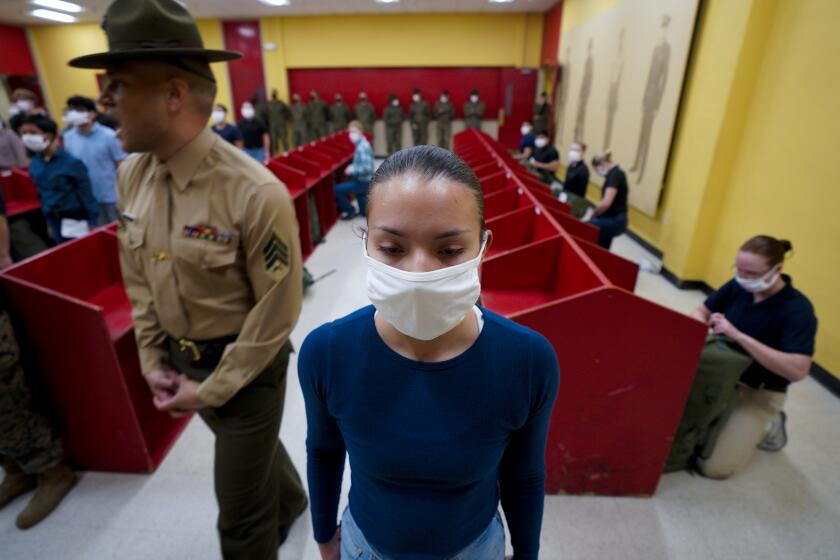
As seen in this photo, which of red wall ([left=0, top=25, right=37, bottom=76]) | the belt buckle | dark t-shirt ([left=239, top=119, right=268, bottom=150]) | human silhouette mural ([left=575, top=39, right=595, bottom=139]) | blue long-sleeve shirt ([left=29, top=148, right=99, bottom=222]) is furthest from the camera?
red wall ([left=0, top=25, right=37, bottom=76])

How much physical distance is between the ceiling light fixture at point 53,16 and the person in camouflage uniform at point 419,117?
8605 millimetres

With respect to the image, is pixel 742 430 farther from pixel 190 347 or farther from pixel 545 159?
pixel 545 159

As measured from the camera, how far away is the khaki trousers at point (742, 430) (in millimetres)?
2000

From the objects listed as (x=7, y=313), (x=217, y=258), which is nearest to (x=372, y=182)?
(x=217, y=258)

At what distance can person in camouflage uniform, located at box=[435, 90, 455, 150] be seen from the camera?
11.6 m

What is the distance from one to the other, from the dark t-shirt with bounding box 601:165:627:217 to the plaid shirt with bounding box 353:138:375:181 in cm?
306

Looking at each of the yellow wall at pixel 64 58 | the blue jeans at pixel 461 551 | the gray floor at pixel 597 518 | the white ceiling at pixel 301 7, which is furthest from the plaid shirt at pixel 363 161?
the yellow wall at pixel 64 58

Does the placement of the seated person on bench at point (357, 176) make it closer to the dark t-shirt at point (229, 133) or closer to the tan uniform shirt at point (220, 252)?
the dark t-shirt at point (229, 133)

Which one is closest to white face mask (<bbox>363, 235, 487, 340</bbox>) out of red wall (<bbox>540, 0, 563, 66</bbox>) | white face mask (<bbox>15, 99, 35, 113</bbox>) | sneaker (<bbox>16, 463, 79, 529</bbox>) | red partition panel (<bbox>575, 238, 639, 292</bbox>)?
red partition panel (<bbox>575, 238, 639, 292</bbox>)

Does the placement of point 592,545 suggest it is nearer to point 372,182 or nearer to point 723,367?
point 723,367

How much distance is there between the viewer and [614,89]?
6297mm

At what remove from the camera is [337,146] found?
7930 mm

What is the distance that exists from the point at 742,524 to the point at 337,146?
7.49 m

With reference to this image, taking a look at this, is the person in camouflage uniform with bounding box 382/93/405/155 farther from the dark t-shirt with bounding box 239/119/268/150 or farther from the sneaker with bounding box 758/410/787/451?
the sneaker with bounding box 758/410/787/451
